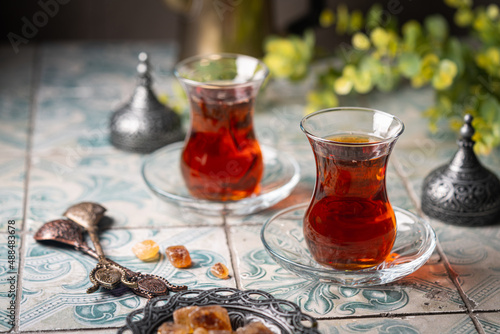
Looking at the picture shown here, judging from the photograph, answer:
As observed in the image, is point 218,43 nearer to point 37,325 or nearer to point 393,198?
point 393,198

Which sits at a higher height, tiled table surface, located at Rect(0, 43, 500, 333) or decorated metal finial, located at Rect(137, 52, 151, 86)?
decorated metal finial, located at Rect(137, 52, 151, 86)

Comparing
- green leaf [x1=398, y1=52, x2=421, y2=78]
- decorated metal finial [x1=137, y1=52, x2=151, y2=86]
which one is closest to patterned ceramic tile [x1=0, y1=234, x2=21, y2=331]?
decorated metal finial [x1=137, y1=52, x2=151, y2=86]

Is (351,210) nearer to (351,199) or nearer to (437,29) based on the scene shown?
(351,199)

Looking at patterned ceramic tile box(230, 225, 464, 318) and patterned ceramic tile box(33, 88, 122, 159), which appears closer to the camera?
patterned ceramic tile box(230, 225, 464, 318)

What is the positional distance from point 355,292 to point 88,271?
395 millimetres

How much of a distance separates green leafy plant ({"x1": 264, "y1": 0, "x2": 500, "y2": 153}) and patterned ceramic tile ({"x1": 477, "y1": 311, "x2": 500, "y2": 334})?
443 millimetres

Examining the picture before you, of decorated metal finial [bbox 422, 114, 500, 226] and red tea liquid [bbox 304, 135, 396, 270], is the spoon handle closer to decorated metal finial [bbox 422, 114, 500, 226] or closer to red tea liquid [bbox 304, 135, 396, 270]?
red tea liquid [bbox 304, 135, 396, 270]

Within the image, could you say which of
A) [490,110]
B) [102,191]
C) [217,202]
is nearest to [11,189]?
[102,191]

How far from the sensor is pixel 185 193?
3.78ft

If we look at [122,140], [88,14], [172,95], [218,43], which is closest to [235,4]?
[218,43]

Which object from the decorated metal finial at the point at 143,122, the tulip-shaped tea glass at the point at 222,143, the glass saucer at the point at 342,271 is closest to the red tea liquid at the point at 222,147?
the tulip-shaped tea glass at the point at 222,143

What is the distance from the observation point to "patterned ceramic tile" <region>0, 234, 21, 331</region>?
87cm

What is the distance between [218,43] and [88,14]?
591mm

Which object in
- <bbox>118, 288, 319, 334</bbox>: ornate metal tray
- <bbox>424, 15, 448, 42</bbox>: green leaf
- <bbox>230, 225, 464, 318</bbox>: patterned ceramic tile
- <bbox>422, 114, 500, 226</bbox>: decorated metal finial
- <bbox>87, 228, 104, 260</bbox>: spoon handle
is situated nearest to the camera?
<bbox>118, 288, 319, 334</bbox>: ornate metal tray
